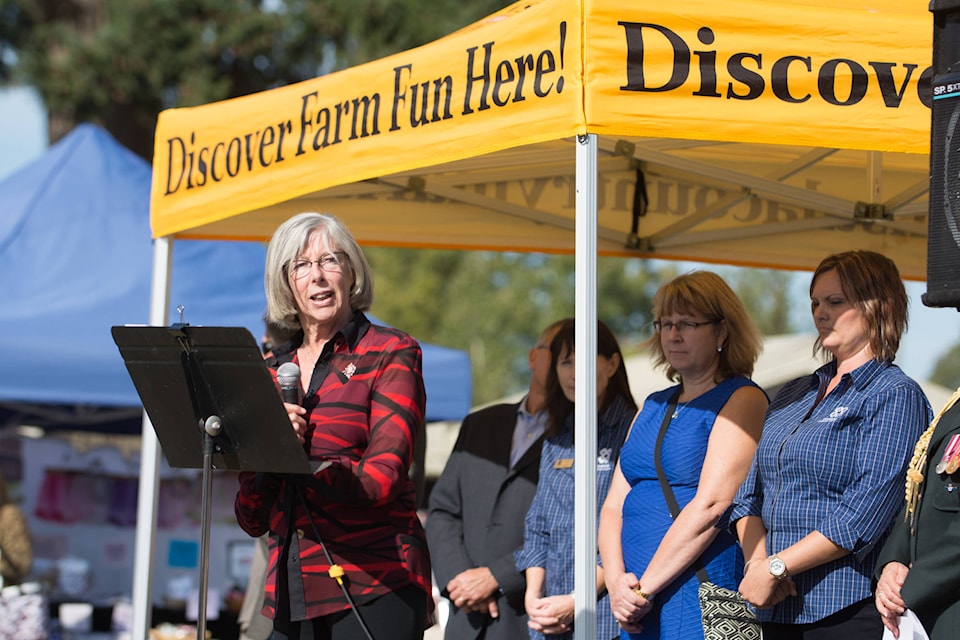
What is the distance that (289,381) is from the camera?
9.98ft

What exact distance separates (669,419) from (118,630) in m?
5.52

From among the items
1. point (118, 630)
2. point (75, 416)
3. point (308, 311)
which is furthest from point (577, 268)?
point (75, 416)

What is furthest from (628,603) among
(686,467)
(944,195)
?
(944,195)

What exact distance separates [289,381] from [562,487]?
Answer: 5.82ft

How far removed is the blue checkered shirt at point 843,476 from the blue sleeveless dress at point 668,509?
26 cm

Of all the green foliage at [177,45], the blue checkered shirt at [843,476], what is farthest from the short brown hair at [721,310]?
the green foliage at [177,45]

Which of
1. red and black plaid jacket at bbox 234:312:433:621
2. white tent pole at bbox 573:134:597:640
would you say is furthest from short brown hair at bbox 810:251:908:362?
red and black plaid jacket at bbox 234:312:433:621

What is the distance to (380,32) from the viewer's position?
16.9m

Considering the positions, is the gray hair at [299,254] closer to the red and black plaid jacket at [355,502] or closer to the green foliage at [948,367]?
the red and black plaid jacket at [355,502]

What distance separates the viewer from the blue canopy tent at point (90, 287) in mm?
7422

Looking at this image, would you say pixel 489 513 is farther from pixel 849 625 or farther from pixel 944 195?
pixel 944 195

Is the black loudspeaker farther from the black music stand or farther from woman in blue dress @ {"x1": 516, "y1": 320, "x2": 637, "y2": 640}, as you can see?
woman in blue dress @ {"x1": 516, "y1": 320, "x2": 637, "y2": 640}

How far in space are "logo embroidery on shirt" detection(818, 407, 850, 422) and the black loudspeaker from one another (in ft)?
2.51

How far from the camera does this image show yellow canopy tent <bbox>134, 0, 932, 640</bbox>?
11.3 feet
